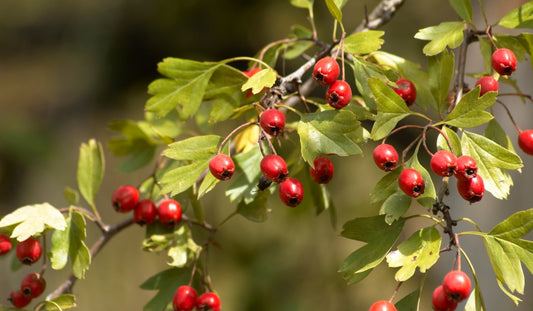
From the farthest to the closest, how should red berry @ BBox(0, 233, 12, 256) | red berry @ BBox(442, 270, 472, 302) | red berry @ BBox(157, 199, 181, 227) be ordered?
red berry @ BBox(157, 199, 181, 227), red berry @ BBox(0, 233, 12, 256), red berry @ BBox(442, 270, 472, 302)

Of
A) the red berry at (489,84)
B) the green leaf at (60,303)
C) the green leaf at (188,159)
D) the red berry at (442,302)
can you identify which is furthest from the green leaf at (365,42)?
the green leaf at (60,303)

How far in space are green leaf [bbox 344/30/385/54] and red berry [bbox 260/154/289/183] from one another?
216 mm

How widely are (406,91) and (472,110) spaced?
5.2 inches

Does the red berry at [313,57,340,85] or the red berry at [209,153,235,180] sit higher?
the red berry at [313,57,340,85]

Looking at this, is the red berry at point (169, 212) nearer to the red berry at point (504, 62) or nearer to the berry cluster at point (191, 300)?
the berry cluster at point (191, 300)

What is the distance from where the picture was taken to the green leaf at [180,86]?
983 millimetres

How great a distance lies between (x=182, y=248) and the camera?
103 centimetres

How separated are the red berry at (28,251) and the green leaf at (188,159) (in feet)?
0.83

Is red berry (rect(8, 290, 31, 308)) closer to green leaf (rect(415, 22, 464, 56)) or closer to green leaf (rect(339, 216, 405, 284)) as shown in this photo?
green leaf (rect(339, 216, 405, 284))

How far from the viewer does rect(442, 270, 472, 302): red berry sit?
731 millimetres

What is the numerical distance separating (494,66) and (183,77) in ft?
1.67

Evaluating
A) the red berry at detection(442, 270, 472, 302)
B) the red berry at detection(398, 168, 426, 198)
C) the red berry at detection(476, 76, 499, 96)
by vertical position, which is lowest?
the red berry at detection(442, 270, 472, 302)

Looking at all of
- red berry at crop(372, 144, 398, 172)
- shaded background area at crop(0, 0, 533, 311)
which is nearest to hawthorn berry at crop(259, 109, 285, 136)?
red berry at crop(372, 144, 398, 172)

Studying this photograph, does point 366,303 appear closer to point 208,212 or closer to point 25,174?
point 208,212
